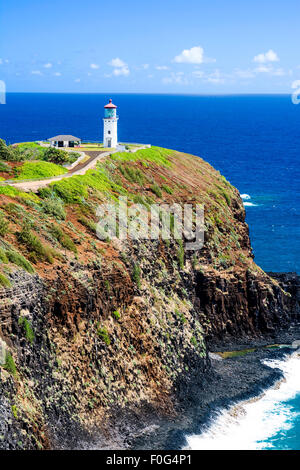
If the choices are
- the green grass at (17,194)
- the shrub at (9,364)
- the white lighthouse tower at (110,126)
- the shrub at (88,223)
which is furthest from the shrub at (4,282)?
the white lighthouse tower at (110,126)

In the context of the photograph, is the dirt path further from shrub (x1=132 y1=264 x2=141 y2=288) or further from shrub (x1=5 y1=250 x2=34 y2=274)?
shrub (x1=5 y1=250 x2=34 y2=274)

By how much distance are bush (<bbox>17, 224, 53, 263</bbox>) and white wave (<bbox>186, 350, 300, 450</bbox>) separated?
1480 cm

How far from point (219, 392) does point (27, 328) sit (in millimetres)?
17762

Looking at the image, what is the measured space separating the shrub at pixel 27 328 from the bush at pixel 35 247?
5.41m

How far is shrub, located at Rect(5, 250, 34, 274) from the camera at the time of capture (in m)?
40.8

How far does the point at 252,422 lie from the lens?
46656 mm

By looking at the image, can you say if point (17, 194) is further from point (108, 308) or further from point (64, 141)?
point (64, 141)

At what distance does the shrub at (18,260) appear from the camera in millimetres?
40750

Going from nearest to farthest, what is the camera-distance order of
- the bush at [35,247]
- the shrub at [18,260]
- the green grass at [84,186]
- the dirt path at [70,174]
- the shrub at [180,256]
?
the shrub at [18,260], the bush at [35,247], the dirt path at [70,174], the green grass at [84,186], the shrub at [180,256]

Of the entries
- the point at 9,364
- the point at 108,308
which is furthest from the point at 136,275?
the point at 9,364

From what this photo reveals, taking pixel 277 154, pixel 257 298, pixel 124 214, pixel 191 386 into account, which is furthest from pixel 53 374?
pixel 277 154

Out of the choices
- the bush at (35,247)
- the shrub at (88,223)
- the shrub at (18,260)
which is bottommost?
the shrub at (18,260)

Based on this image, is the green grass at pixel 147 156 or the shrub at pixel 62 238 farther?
the green grass at pixel 147 156

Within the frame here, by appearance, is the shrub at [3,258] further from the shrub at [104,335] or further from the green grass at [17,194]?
the green grass at [17,194]
